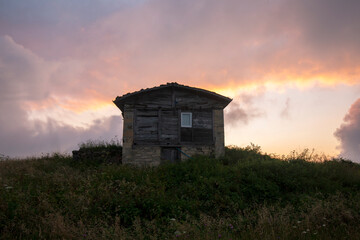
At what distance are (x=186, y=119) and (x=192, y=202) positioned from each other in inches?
351

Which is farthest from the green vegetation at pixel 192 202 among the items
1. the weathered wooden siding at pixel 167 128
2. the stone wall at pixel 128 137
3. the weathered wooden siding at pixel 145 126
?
the weathered wooden siding at pixel 145 126

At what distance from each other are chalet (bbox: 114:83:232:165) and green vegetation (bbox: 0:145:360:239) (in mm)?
1831

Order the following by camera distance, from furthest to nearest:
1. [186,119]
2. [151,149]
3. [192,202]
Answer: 1. [186,119]
2. [151,149]
3. [192,202]

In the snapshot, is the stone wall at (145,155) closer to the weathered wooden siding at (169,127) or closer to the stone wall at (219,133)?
the weathered wooden siding at (169,127)

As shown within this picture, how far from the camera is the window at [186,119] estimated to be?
18500 millimetres

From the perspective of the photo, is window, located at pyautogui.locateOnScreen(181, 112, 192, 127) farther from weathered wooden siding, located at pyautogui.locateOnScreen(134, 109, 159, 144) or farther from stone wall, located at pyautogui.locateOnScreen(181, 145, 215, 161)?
weathered wooden siding, located at pyautogui.locateOnScreen(134, 109, 159, 144)

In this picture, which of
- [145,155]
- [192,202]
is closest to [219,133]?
[145,155]

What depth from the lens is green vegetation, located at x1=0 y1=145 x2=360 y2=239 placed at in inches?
270

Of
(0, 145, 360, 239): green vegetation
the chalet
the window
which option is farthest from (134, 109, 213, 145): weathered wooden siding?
(0, 145, 360, 239): green vegetation

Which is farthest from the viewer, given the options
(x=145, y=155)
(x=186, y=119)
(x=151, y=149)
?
(x=186, y=119)

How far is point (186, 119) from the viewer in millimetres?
18562

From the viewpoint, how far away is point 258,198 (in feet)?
37.0

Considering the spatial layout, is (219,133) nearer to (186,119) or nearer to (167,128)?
(186,119)

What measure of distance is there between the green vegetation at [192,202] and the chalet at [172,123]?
1.83 metres
